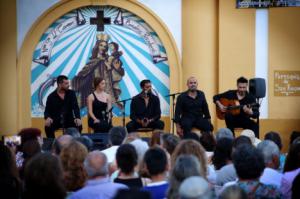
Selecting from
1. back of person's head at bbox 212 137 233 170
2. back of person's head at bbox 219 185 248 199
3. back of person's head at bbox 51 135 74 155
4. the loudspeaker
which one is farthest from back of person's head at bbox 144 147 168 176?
the loudspeaker

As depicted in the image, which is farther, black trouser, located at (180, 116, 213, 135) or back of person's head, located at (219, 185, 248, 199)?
black trouser, located at (180, 116, 213, 135)

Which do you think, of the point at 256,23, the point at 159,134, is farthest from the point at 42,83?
the point at 159,134

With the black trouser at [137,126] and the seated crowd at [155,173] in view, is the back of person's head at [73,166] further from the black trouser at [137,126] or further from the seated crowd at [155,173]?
the black trouser at [137,126]

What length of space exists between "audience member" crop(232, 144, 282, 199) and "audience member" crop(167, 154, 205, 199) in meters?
0.37

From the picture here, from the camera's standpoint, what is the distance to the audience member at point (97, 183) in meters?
5.54

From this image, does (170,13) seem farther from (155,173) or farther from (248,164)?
(248,164)

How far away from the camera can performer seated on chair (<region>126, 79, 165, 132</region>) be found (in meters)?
12.5

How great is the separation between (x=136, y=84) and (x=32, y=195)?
923 cm

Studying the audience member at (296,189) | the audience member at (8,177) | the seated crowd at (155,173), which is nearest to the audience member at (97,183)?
the seated crowd at (155,173)

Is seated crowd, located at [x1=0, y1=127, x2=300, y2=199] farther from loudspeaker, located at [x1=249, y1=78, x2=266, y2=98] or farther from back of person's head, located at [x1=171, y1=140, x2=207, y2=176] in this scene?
loudspeaker, located at [x1=249, y1=78, x2=266, y2=98]

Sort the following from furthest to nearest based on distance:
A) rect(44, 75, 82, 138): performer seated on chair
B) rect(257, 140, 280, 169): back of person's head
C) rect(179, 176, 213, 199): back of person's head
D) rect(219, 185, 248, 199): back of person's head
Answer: rect(44, 75, 82, 138): performer seated on chair < rect(257, 140, 280, 169): back of person's head < rect(219, 185, 248, 199): back of person's head < rect(179, 176, 213, 199): back of person's head

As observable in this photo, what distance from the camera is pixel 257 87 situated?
41.9 ft

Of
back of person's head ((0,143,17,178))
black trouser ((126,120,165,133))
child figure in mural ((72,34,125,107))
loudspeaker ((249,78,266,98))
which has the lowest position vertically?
black trouser ((126,120,165,133))

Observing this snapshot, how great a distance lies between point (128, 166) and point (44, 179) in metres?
1.17
